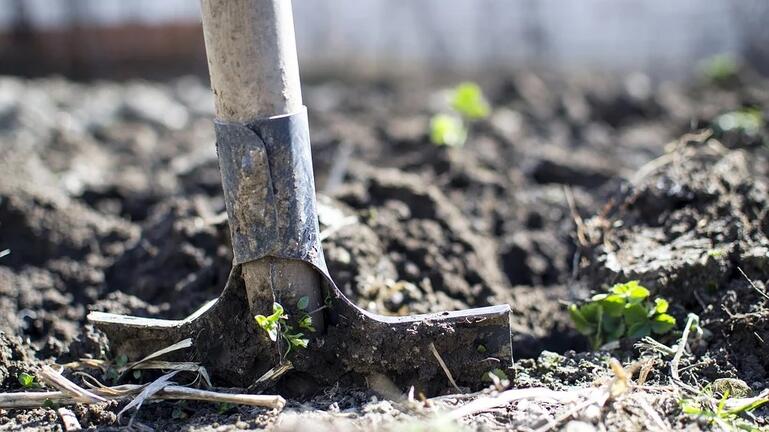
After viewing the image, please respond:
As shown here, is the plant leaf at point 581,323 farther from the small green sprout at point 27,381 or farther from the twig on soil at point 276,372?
the small green sprout at point 27,381

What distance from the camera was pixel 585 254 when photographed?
2891 millimetres

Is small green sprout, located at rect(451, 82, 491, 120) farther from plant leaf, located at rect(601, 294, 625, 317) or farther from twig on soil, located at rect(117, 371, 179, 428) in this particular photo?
twig on soil, located at rect(117, 371, 179, 428)

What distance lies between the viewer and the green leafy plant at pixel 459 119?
4.41 meters

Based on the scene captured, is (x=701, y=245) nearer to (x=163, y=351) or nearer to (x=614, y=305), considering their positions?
(x=614, y=305)

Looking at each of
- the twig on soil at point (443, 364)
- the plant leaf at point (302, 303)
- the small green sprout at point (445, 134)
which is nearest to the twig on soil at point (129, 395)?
the plant leaf at point (302, 303)

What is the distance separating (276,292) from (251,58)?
0.64 metres

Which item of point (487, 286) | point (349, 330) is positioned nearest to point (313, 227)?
point (349, 330)

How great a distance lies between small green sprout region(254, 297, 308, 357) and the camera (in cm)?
207

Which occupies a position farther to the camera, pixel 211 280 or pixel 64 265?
pixel 64 265

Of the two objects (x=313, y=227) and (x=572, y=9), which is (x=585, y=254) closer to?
(x=313, y=227)

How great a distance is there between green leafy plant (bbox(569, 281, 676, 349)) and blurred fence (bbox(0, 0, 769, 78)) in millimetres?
6592

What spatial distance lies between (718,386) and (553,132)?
3.33 m

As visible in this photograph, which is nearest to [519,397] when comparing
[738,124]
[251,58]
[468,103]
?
[251,58]

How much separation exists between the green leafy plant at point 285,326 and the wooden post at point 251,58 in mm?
523
